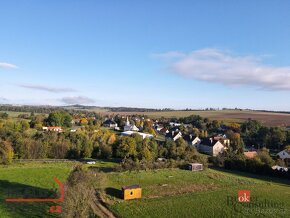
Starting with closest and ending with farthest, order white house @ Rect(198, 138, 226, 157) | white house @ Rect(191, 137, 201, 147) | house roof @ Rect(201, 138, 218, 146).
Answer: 1. white house @ Rect(198, 138, 226, 157)
2. house roof @ Rect(201, 138, 218, 146)
3. white house @ Rect(191, 137, 201, 147)

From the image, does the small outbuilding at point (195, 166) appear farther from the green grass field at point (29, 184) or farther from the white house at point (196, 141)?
the white house at point (196, 141)

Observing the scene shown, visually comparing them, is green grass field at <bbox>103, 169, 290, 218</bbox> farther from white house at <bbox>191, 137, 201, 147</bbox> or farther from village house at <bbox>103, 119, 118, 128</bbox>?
village house at <bbox>103, 119, 118, 128</bbox>

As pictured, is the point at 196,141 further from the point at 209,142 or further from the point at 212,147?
the point at 212,147

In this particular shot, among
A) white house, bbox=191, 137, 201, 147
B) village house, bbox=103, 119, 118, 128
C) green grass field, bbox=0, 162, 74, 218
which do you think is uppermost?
village house, bbox=103, 119, 118, 128

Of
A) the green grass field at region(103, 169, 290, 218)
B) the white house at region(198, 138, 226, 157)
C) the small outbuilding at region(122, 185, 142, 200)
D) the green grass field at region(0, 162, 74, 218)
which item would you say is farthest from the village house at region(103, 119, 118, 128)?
the small outbuilding at region(122, 185, 142, 200)

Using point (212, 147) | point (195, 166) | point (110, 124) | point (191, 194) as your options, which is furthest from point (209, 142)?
point (110, 124)

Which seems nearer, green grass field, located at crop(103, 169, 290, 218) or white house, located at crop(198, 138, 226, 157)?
green grass field, located at crop(103, 169, 290, 218)

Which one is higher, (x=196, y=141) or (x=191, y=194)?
(x=196, y=141)
